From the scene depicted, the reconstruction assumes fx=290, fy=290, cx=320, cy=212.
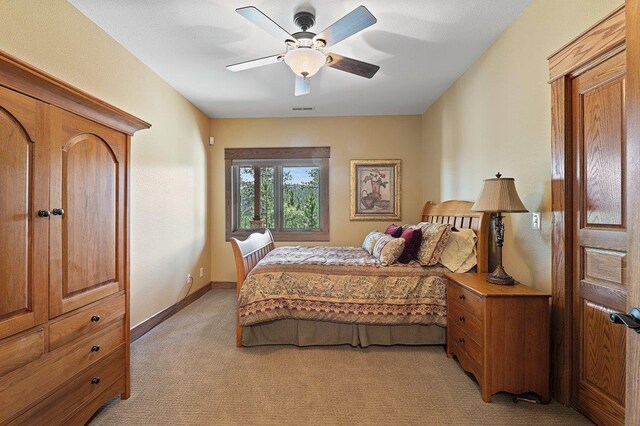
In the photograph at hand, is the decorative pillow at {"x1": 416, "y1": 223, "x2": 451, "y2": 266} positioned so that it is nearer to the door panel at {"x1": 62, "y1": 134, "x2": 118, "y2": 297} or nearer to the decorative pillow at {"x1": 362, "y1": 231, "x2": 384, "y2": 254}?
the decorative pillow at {"x1": 362, "y1": 231, "x2": 384, "y2": 254}

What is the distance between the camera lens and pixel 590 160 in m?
1.70

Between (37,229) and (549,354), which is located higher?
(37,229)

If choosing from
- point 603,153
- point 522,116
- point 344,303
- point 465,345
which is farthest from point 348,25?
point 465,345

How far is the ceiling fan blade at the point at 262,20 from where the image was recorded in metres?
1.78

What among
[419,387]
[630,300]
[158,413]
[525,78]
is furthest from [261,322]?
[525,78]

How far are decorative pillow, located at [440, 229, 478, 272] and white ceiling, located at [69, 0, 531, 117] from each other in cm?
170

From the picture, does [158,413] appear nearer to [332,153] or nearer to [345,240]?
[345,240]

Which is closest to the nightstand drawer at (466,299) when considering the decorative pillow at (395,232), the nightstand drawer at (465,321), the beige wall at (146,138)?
the nightstand drawer at (465,321)

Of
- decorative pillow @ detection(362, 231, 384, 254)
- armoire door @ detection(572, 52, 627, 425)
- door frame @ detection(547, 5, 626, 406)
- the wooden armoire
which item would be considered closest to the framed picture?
decorative pillow @ detection(362, 231, 384, 254)

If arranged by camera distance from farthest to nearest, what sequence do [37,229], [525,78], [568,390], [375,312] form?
[375,312]
[525,78]
[568,390]
[37,229]

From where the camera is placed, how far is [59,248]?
1409 mm

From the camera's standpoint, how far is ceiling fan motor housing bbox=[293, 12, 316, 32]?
2.12 metres

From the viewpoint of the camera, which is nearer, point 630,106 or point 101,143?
point 630,106

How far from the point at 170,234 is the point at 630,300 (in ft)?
12.1
